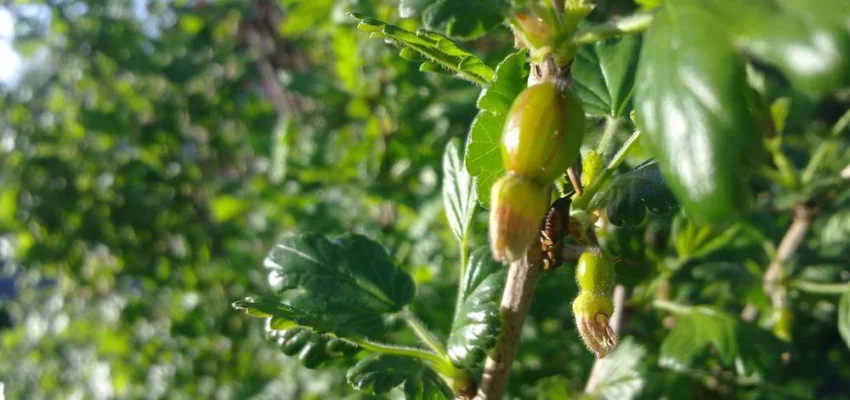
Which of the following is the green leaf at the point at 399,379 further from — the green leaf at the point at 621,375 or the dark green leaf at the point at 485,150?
the green leaf at the point at 621,375

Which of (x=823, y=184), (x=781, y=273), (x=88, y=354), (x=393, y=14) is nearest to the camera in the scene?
(x=823, y=184)

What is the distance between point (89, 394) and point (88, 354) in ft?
0.84

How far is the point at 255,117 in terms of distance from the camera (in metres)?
2.76

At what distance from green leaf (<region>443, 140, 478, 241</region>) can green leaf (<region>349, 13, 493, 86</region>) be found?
0.17 metres

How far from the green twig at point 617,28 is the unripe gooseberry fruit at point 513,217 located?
4.5 inches

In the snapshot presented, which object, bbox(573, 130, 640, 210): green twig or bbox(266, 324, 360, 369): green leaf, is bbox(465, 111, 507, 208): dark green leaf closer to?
bbox(573, 130, 640, 210): green twig

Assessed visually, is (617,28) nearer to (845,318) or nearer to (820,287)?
(845,318)

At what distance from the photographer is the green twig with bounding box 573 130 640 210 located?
0.68m

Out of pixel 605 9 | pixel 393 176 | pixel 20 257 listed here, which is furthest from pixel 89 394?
pixel 605 9

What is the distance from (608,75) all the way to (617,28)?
0.95 ft

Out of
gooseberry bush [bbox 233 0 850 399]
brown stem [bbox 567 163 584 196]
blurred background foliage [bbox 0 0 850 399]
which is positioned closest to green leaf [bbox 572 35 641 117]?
gooseberry bush [bbox 233 0 850 399]

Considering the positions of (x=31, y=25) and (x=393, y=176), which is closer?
(x=393, y=176)

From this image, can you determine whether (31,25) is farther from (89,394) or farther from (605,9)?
(605,9)

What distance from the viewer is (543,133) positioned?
0.54 m
